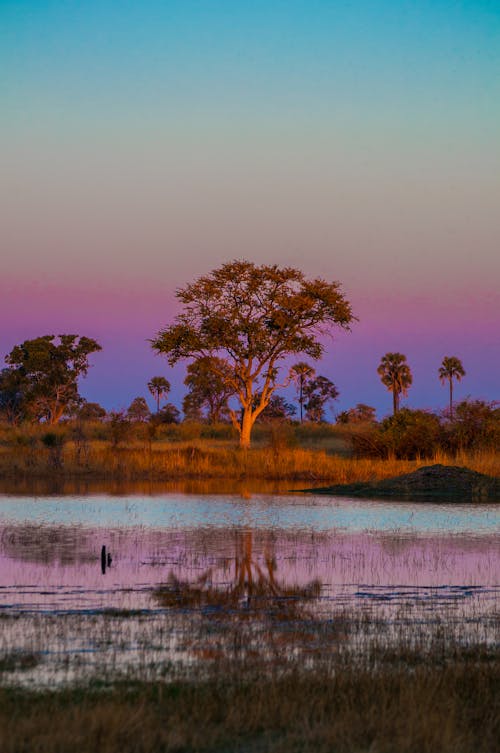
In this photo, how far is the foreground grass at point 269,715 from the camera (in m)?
7.09

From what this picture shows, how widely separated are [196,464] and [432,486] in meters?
12.1

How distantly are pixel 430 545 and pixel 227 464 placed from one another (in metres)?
25.4

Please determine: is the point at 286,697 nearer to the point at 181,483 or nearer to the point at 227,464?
the point at 181,483

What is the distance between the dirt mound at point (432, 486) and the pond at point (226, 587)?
852 cm

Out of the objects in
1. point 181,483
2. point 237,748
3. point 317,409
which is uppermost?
point 317,409

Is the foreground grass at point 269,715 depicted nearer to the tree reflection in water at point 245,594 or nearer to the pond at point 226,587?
the pond at point 226,587

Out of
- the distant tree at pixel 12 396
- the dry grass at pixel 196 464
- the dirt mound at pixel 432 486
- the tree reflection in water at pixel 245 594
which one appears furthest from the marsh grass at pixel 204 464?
the distant tree at pixel 12 396

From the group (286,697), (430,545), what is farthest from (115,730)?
(430,545)

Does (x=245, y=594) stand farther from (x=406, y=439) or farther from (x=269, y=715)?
(x=406, y=439)

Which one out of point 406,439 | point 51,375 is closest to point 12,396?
point 51,375

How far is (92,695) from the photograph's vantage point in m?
8.12

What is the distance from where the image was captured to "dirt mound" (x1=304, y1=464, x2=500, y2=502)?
35938 millimetres

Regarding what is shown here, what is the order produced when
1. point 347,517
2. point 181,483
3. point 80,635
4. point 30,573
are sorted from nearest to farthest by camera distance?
point 80,635 < point 30,573 < point 347,517 < point 181,483

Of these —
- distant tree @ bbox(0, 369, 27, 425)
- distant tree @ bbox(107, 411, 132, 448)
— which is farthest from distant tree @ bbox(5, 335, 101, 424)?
distant tree @ bbox(107, 411, 132, 448)
